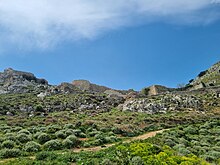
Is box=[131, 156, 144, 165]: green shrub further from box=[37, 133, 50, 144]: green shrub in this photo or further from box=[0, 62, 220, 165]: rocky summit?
box=[37, 133, 50, 144]: green shrub

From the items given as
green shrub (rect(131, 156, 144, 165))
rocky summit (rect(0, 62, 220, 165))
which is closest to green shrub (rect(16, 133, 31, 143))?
rocky summit (rect(0, 62, 220, 165))

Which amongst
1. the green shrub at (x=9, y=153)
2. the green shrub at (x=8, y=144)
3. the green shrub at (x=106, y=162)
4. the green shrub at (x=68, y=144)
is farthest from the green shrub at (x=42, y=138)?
the green shrub at (x=106, y=162)

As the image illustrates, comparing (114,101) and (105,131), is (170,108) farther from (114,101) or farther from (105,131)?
(105,131)

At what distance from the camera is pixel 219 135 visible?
33375 mm

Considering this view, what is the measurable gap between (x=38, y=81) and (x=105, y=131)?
10225 cm

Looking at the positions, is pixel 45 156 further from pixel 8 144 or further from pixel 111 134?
pixel 111 134

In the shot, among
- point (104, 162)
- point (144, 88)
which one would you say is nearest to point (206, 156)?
point (104, 162)

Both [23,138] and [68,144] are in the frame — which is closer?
[68,144]

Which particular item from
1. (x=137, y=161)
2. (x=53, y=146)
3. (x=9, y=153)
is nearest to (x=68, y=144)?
(x=53, y=146)

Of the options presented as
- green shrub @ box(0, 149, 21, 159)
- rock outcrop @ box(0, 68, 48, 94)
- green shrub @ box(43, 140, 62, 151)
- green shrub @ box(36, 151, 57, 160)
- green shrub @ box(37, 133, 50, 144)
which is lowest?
green shrub @ box(36, 151, 57, 160)

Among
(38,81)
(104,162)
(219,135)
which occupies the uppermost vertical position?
(38,81)

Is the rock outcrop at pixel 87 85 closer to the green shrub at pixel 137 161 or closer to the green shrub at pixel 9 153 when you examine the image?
Result: the green shrub at pixel 9 153

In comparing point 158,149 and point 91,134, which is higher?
point 91,134

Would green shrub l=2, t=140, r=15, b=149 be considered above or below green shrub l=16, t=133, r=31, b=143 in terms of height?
below
